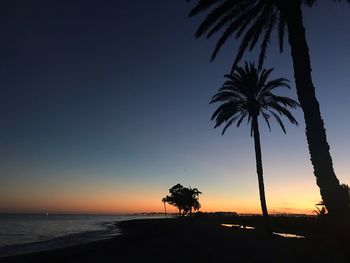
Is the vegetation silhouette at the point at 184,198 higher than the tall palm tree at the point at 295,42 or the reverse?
higher

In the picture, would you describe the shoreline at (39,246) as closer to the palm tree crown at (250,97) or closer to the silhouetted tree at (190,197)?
the palm tree crown at (250,97)

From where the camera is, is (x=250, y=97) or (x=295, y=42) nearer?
(x=295, y=42)

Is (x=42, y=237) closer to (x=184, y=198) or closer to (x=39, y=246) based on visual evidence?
(x=39, y=246)

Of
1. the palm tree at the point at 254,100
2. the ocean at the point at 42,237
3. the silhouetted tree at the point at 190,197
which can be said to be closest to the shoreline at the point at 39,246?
the ocean at the point at 42,237

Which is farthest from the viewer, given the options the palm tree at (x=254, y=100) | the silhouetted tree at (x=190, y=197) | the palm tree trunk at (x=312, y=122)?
the silhouetted tree at (x=190, y=197)

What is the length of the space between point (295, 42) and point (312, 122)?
131 inches

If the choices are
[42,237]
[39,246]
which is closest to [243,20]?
[39,246]

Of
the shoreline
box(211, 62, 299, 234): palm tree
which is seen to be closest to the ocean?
the shoreline

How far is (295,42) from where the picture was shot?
13922 millimetres

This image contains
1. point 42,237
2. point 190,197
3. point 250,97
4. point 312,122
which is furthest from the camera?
point 190,197

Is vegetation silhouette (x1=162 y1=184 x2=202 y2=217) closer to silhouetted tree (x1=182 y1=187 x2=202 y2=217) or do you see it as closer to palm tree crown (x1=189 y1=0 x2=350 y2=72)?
silhouetted tree (x1=182 y1=187 x2=202 y2=217)

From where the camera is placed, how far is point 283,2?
14453mm

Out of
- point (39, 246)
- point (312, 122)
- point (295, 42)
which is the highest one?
point (295, 42)

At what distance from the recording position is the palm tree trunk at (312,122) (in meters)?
11.9
